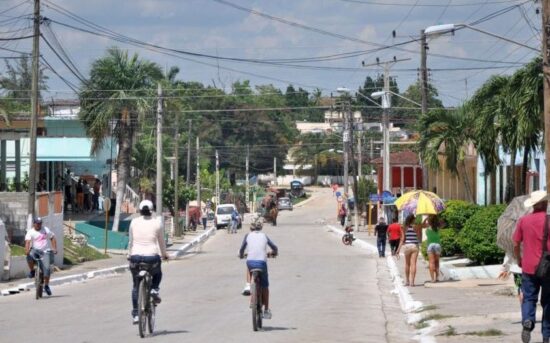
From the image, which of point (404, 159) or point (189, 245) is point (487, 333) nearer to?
point (189, 245)

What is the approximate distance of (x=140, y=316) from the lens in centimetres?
1501

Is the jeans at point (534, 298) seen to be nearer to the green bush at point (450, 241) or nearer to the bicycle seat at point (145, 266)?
the bicycle seat at point (145, 266)

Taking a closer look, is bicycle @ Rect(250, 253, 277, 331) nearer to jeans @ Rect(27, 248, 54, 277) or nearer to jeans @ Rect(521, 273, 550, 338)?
jeans @ Rect(521, 273, 550, 338)

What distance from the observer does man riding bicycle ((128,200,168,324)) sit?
15258 mm

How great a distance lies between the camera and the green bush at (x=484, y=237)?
28.6 m

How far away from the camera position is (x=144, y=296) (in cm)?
1509

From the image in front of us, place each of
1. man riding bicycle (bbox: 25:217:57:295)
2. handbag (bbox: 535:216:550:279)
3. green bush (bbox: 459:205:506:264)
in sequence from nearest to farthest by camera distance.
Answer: handbag (bbox: 535:216:550:279)
man riding bicycle (bbox: 25:217:57:295)
green bush (bbox: 459:205:506:264)

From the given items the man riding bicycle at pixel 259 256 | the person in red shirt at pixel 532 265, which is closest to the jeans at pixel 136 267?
the man riding bicycle at pixel 259 256

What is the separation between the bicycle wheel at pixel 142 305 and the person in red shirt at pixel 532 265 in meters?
5.02

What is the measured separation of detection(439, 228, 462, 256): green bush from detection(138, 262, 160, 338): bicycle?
20186 millimetres

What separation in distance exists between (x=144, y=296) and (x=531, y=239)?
5258mm

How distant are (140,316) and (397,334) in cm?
404

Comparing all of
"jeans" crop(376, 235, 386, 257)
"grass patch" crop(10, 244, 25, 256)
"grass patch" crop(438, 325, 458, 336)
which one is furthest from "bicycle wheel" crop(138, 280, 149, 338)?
"jeans" crop(376, 235, 386, 257)

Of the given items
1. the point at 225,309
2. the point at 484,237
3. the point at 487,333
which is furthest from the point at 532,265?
the point at 484,237
